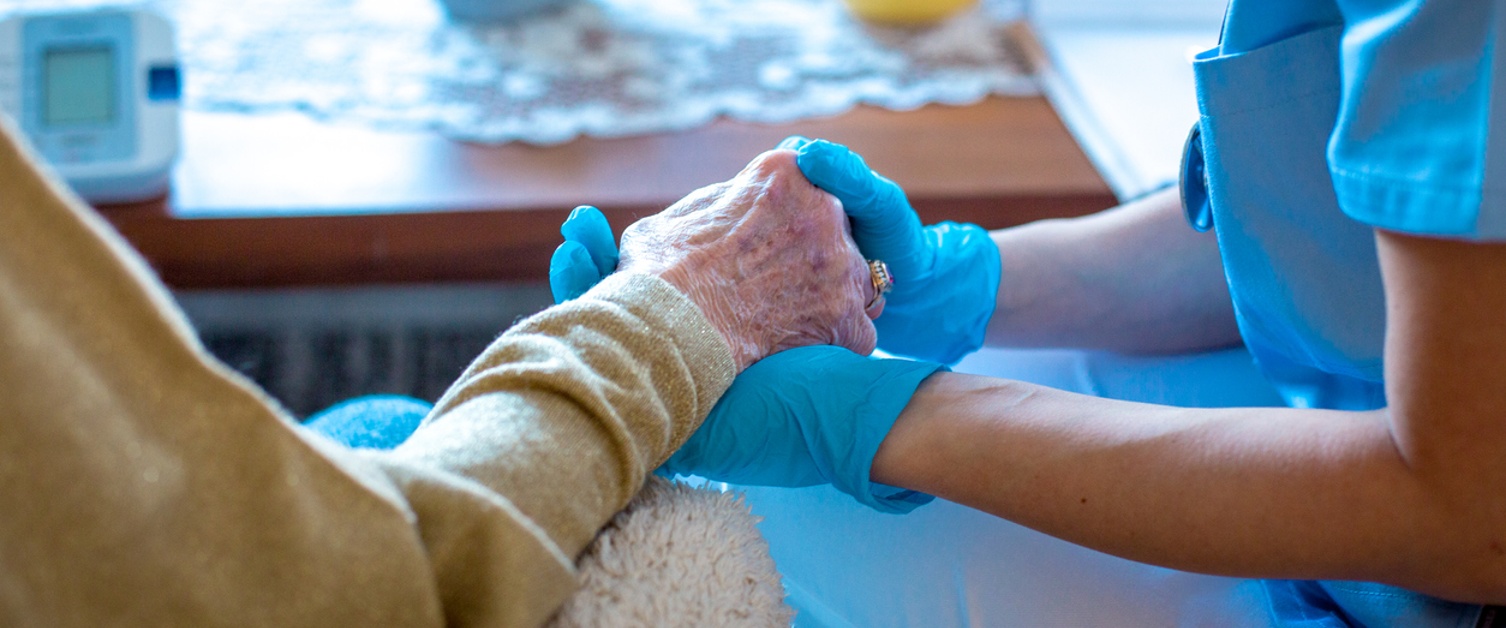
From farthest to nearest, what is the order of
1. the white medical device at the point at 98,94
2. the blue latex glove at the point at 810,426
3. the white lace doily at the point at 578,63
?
the white lace doily at the point at 578,63 → the white medical device at the point at 98,94 → the blue latex glove at the point at 810,426

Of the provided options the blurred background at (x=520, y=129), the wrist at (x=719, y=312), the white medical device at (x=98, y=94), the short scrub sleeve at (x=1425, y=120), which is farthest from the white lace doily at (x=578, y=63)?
the short scrub sleeve at (x=1425, y=120)

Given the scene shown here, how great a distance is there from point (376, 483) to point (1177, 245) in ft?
2.38

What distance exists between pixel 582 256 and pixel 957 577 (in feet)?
1.12

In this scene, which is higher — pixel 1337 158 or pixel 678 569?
pixel 1337 158

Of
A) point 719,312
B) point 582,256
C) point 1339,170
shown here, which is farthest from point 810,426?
point 1339,170

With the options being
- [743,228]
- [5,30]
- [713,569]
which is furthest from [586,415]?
[5,30]

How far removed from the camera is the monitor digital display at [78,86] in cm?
124

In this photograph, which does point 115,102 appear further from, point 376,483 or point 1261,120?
point 1261,120

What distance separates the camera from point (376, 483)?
18.2 inches

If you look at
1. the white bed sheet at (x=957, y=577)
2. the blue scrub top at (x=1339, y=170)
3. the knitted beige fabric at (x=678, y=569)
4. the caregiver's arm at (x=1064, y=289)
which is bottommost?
the white bed sheet at (x=957, y=577)

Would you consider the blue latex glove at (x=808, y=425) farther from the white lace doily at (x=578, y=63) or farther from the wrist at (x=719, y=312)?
the white lace doily at (x=578, y=63)

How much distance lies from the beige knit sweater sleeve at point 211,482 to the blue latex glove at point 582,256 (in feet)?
0.61

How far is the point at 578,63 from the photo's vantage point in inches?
58.5

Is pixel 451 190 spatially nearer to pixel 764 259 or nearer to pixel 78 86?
pixel 78 86
